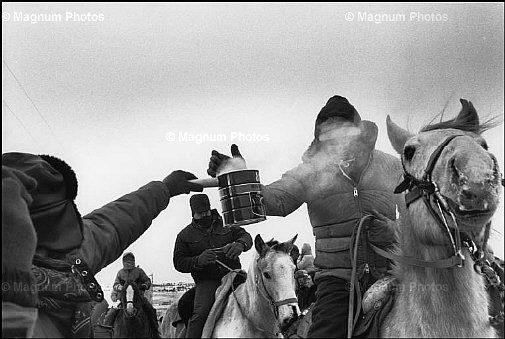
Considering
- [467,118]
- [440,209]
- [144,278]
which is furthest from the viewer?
[144,278]

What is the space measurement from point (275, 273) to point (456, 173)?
3.38ft

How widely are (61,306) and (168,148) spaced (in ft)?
2.76

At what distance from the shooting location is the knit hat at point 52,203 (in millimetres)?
2508

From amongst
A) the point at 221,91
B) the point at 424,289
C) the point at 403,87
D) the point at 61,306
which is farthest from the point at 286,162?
the point at 61,306

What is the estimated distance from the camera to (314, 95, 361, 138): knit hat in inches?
124

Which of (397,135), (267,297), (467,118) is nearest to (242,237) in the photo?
(267,297)

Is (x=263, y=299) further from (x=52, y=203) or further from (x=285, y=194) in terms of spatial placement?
(x=52, y=203)

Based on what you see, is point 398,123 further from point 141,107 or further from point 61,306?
point 61,306

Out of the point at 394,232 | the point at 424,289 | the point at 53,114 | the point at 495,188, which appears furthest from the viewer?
the point at 53,114

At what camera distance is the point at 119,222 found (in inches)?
109

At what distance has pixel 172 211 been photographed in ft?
10.00

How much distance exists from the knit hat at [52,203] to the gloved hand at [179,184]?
43cm

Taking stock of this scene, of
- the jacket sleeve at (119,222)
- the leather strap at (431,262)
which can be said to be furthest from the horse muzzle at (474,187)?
the jacket sleeve at (119,222)
